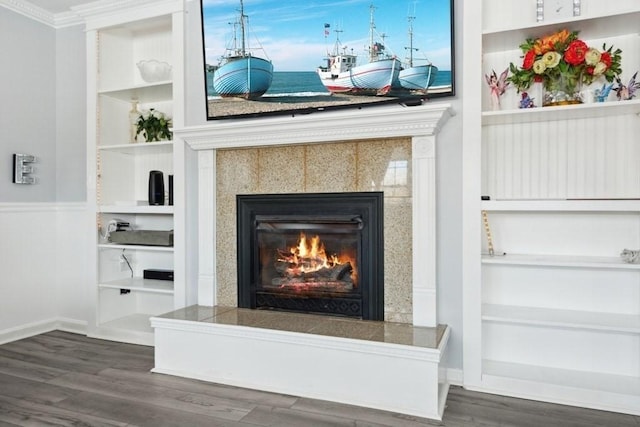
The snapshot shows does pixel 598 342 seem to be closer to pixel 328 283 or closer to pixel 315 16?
pixel 328 283

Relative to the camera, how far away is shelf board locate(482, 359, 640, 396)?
2.23 meters

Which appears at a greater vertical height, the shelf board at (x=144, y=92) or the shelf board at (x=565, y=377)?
the shelf board at (x=144, y=92)

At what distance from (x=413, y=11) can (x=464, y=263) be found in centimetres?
141

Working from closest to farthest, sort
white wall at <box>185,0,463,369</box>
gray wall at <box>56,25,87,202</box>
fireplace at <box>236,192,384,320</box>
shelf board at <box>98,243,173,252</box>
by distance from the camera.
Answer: white wall at <box>185,0,463,369</box> < fireplace at <box>236,192,384,320</box> < shelf board at <box>98,243,173,252</box> < gray wall at <box>56,25,87,202</box>

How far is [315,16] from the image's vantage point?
2.68m

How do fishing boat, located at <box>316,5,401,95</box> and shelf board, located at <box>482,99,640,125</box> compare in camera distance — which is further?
fishing boat, located at <box>316,5,401,95</box>

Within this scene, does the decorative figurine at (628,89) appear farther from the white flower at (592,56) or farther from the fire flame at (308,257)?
the fire flame at (308,257)

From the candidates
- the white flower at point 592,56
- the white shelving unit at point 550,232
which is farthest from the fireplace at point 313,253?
the white flower at point 592,56

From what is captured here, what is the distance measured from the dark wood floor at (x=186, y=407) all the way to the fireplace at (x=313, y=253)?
2.18ft

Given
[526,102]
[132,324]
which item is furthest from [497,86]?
[132,324]

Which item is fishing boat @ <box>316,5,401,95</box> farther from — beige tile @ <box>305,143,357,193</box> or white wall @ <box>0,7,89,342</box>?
white wall @ <box>0,7,89,342</box>

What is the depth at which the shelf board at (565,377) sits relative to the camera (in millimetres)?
2234

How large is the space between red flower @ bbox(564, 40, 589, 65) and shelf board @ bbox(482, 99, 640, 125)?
0.77 feet

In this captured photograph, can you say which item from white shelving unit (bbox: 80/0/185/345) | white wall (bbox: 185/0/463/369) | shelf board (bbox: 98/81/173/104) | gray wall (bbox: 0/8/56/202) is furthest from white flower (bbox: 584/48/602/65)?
gray wall (bbox: 0/8/56/202)
